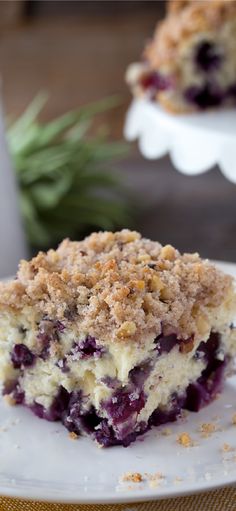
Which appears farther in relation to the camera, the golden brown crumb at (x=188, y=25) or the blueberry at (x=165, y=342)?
the golden brown crumb at (x=188, y=25)

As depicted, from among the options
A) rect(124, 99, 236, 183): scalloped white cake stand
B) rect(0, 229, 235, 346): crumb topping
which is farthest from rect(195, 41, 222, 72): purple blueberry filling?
rect(0, 229, 235, 346): crumb topping

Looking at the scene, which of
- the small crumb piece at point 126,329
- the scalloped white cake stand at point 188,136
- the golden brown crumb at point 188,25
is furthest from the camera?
the golden brown crumb at point 188,25

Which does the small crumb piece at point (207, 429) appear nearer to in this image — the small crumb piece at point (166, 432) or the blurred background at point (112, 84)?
the small crumb piece at point (166, 432)

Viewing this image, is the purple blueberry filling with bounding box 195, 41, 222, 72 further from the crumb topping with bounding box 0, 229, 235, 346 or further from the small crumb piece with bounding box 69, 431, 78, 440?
the small crumb piece with bounding box 69, 431, 78, 440

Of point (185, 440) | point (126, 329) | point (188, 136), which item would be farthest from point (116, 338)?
point (188, 136)

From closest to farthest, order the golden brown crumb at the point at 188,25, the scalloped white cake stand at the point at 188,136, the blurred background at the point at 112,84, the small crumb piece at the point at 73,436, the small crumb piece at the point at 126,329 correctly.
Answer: the small crumb piece at the point at 126,329, the small crumb piece at the point at 73,436, the scalloped white cake stand at the point at 188,136, the golden brown crumb at the point at 188,25, the blurred background at the point at 112,84

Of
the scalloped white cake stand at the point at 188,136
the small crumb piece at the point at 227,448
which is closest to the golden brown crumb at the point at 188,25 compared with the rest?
the scalloped white cake stand at the point at 188,136

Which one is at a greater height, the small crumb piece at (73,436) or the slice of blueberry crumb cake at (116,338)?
the slice of blueberry crumb cake at (116,338)

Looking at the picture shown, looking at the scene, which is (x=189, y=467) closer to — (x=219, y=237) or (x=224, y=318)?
(x=224, y=318)

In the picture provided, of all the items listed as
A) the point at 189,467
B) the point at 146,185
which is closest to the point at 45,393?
the point at 189,467
